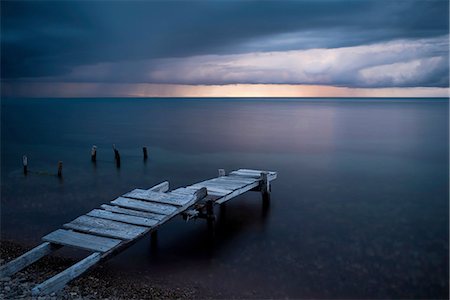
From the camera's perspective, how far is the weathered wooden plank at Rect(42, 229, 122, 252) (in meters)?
8.61

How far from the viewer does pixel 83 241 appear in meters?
8.88

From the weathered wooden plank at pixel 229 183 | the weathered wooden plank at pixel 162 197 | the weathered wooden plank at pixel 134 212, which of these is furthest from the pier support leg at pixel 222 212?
the weathered wooden plank at pixel 134 212

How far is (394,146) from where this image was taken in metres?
36.7

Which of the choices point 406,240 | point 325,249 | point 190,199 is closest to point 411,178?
point 406,240

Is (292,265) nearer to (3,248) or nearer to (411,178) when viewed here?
(3,248)

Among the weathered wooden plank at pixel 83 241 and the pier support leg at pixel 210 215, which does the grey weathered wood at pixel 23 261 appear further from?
the pier support leg at pixel 210 215

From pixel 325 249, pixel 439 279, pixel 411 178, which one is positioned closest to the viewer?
pixel 439 279

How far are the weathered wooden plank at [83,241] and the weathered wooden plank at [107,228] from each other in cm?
14

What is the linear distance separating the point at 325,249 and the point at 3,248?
31.5 feet

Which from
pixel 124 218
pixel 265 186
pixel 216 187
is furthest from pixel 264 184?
pixel 124 218

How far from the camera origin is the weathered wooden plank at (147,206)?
1055 centimetres

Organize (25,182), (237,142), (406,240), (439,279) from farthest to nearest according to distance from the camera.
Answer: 1. (237,142)
2. (25,182)
3. (406,240)
4. (439,279)

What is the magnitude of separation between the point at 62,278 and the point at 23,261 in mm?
1487

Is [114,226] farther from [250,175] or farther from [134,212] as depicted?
[250,175]
